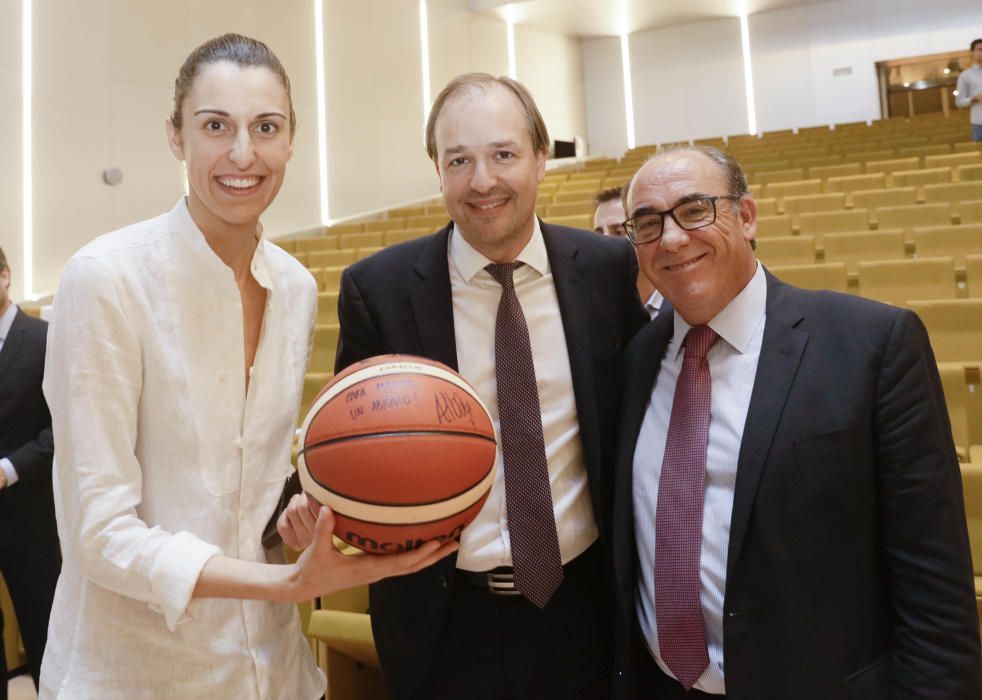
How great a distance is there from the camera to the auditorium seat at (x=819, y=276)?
134 inches

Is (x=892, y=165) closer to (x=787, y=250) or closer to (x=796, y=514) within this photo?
(x=787, y=250)

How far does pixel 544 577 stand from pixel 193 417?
0.63 m

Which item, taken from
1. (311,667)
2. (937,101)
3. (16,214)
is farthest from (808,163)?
(311,667)

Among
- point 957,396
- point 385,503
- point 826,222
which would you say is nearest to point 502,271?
point 385,503

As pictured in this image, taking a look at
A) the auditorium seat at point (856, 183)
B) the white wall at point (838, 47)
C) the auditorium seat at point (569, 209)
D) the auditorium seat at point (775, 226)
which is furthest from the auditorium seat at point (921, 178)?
the white wall at point (838, 47)

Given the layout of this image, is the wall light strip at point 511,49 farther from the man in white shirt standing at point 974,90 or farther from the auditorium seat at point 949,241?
the auditorium seat at point 949,241

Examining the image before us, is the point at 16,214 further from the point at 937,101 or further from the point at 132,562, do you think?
the point at 937,101

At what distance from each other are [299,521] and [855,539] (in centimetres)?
81

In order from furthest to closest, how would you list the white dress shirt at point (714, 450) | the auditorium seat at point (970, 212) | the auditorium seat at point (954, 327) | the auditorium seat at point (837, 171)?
1. the auditorium seat at point (837, 171)
2. the auditorium seat at point (970, 212)
3. the auditorium seat at point (954, 327)
4. the white dress shirt at point (714, 450)

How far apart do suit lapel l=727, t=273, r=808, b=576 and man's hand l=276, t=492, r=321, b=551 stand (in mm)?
622

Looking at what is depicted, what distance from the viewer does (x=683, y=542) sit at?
1.23m

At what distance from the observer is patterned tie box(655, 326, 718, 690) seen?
1218mm

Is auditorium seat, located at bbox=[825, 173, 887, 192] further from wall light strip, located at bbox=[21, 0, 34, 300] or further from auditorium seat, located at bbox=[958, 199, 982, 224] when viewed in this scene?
wall light strip, located at bbox=[21, 0, 34, 300]

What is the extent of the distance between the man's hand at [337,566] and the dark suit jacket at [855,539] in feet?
1.61
